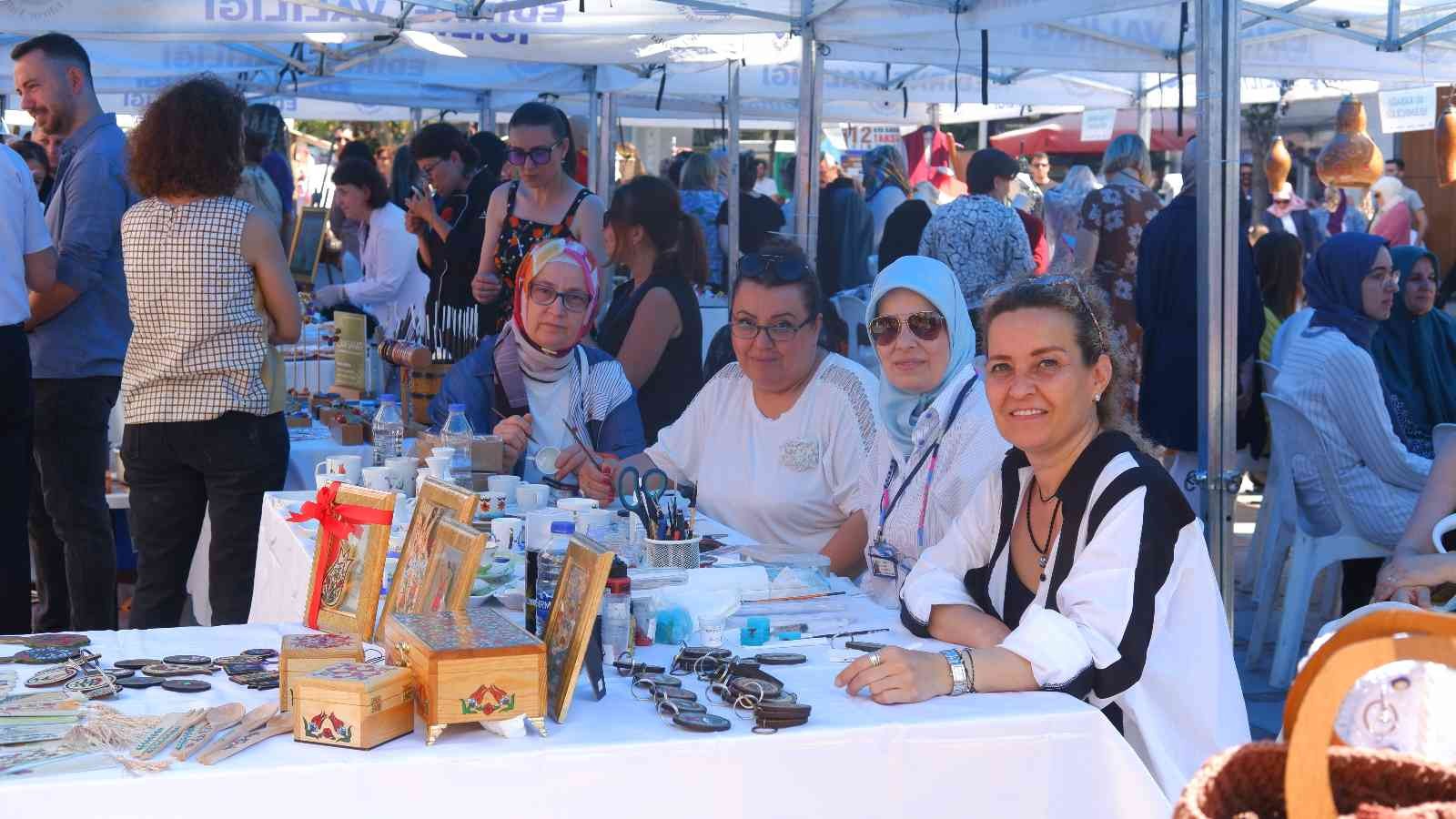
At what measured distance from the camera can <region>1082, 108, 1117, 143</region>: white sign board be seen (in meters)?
11.4

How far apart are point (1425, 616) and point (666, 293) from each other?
13.4 feet

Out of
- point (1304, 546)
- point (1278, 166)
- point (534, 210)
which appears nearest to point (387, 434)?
point (534, 210)

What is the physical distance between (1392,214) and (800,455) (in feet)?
25.8

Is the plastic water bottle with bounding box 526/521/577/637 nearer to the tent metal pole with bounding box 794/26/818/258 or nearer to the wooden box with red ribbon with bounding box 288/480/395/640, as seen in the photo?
the wooden box with red ribbon with bounding box 288/480/395/640

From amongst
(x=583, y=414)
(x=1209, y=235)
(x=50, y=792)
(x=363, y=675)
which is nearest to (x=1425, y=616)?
(x=363, y=675)

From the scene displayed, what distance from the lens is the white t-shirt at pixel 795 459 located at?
11.8ft

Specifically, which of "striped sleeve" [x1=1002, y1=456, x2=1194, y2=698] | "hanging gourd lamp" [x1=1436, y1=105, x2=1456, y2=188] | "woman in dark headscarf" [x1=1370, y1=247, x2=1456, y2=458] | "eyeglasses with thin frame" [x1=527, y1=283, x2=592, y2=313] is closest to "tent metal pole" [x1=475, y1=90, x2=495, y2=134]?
"hanging gourd lamp" [x1=1436, y1=105, x2=1456, y2=188]

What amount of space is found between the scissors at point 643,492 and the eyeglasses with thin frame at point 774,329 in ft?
1.43

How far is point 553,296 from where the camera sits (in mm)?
4133

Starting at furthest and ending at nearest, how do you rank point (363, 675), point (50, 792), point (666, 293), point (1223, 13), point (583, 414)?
1. point (666, 293)
2. point (583, 414)
3. point (1223, 13)
4. point (363, 675)
5. point (50, 792)

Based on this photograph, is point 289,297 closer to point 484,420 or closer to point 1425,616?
point 484,420

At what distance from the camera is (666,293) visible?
4.98 meters

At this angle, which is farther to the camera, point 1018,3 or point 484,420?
point 1018,3

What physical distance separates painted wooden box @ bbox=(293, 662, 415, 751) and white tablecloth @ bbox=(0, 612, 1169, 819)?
2 centimetres
